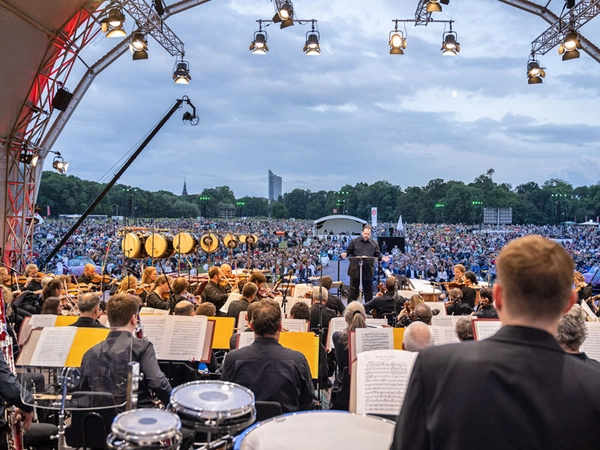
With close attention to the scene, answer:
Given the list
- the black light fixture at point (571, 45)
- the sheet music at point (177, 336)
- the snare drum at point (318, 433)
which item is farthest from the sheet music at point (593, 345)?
the black light fixture at point (571, 45)

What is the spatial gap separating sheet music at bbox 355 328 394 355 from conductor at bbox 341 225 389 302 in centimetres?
634

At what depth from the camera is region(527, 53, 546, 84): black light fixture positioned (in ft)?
46.6

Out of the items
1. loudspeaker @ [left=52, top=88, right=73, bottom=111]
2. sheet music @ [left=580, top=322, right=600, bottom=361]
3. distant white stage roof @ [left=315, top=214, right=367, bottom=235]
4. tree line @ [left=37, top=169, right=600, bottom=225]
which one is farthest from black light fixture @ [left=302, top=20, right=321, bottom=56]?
distant white stage roof @ [left=315, top=214, right=367, bottom=235]

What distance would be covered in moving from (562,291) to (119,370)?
337 centimetres

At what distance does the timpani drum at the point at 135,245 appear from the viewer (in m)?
14.2

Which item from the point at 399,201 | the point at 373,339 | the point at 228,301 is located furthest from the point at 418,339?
the point at 399,201

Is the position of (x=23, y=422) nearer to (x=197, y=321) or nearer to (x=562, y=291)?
(x=197, y=321)

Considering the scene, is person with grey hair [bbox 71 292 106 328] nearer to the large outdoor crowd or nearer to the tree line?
the large outdoor crowd

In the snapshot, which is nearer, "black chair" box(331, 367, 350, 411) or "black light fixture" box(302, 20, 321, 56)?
"black chair" box(331, 367, 350, 411)

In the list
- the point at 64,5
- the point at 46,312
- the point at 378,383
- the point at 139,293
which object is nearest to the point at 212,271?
the point at 139,293

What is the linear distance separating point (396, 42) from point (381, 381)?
12537 mm

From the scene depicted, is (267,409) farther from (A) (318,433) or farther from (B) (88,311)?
(B) (88,311)

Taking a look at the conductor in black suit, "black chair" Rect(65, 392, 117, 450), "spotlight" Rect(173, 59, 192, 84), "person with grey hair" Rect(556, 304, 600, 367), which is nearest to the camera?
the conductor in black suit

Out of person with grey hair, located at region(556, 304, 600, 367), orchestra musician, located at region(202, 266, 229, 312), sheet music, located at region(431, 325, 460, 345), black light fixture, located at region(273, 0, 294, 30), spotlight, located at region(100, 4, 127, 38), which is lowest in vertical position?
orchestra musician, located at region(202, 266, 229, 312)
